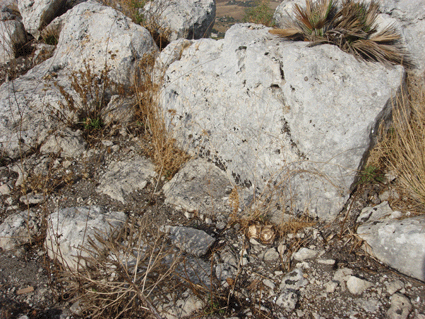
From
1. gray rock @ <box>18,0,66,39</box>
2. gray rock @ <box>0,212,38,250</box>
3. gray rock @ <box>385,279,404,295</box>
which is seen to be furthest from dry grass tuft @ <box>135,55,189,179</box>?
gray rock @ <box>18,0,66,39</box>

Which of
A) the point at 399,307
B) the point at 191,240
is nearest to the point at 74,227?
the point at 191,240

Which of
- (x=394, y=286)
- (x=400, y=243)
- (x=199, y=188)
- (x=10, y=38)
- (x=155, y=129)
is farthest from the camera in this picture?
(x=10, y=38)

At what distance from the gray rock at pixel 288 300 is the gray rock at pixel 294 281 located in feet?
0.21

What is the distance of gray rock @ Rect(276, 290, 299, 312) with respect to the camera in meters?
2.30

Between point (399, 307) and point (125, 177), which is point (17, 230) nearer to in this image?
point (125, 177)

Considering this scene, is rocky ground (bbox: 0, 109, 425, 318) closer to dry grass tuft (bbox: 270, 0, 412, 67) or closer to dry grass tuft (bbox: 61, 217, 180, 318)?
dry grass tuft (bbox: 61, 217, 180, 318)

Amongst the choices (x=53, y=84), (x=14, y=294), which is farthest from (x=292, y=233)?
(x=53, y=84)

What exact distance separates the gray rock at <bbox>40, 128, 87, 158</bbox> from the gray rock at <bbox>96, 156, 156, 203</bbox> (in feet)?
1.82

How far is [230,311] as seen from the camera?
2.30 m

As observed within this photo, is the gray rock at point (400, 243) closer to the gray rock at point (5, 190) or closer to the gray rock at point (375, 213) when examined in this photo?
the gray rock at point (375, 213)

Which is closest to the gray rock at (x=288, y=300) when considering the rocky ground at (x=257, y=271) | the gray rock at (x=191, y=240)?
the rocky ground at (x=257, y=271)

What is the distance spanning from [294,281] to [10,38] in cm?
651

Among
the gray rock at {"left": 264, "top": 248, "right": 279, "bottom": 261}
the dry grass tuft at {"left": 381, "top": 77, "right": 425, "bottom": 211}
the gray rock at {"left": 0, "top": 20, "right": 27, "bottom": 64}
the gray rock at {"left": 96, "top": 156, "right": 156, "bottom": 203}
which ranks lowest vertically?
the gray rock at {"left": 264, "top": 248, "right": 279, "bottom": 261}

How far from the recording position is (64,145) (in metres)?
3.93
